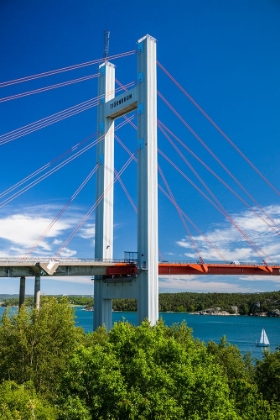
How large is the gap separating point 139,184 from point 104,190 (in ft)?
11.8

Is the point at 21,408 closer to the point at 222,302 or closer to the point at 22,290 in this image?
the point at 22,290

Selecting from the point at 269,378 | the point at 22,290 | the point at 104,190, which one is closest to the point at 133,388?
the point at 269,378

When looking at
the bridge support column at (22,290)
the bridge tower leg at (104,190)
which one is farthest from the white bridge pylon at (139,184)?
the bridge support column at (22,290)

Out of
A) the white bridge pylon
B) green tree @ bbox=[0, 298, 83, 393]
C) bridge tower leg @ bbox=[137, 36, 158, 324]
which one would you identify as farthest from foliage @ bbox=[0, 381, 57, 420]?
bridge tower leg @ bbox=[137, 36, 158, 324]

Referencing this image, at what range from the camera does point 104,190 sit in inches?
1267

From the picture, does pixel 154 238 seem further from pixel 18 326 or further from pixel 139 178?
pixel 18 326

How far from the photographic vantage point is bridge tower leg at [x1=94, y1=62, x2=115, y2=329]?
103 feet

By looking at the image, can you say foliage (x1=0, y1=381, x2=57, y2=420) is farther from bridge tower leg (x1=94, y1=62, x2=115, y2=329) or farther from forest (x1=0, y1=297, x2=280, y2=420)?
bridge tower leg (x1=94, y1=62, x2=115, y2=329)

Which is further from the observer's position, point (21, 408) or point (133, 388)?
point (21, 408)

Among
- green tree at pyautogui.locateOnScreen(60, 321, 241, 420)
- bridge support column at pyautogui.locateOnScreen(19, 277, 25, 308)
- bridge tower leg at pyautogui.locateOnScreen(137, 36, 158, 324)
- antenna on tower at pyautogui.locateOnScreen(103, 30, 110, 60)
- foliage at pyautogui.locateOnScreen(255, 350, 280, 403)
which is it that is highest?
antenna on tower at pyautogui.locateOnScreen(103, 30, 110, 60)

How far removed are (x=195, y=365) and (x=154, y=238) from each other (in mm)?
15444

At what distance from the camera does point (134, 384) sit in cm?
1184

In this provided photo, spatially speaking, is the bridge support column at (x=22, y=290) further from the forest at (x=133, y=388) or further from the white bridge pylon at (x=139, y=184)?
the white bridge pylon at (x=139, y=184)

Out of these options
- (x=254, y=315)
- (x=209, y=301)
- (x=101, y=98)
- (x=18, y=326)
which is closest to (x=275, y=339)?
(x=101, y=98)
